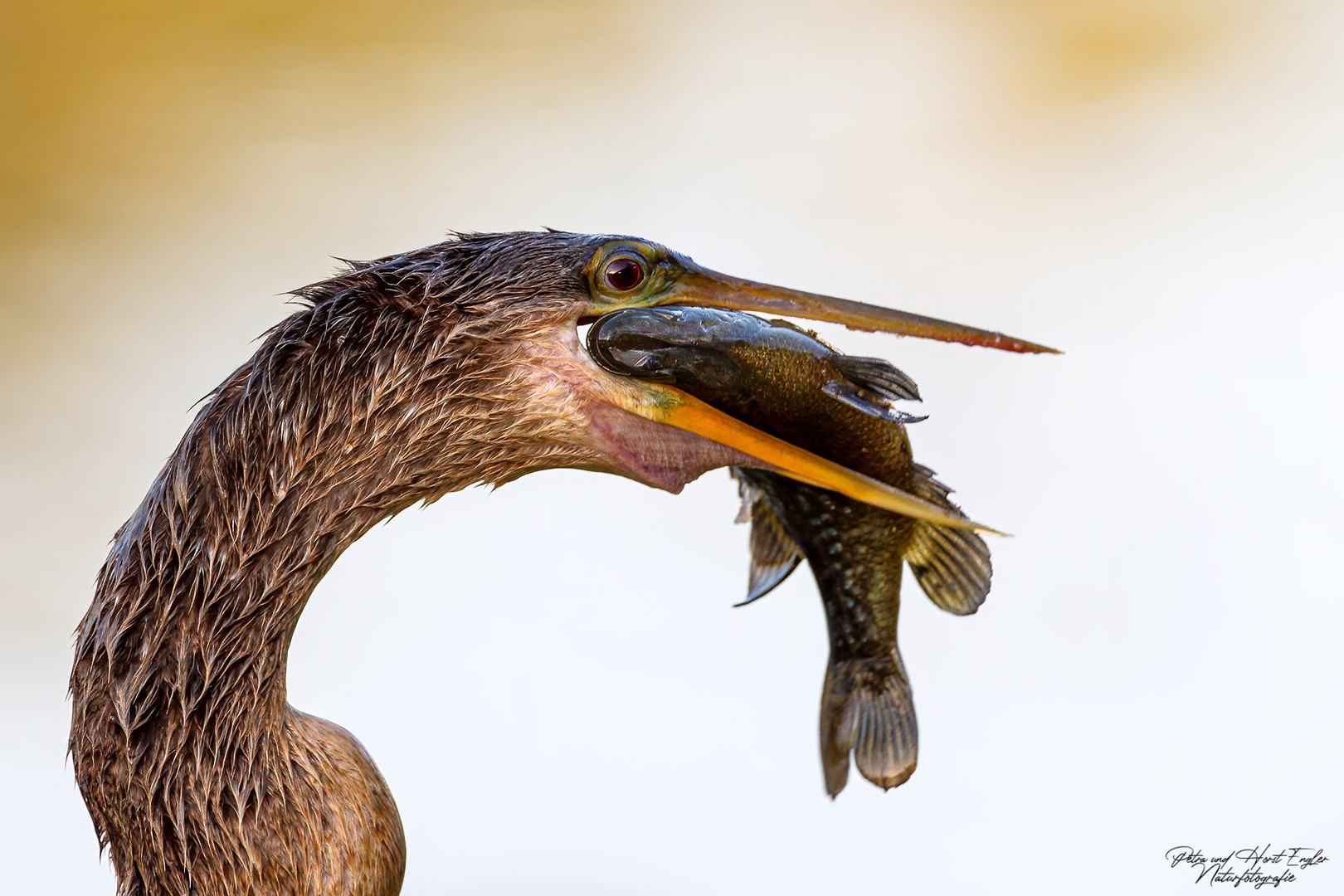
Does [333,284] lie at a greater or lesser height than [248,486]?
greater

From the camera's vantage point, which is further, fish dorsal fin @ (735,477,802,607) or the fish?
fish dorsal fin @ (735,477,802,607)

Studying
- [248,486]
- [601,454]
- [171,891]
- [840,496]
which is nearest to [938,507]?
[840,496]

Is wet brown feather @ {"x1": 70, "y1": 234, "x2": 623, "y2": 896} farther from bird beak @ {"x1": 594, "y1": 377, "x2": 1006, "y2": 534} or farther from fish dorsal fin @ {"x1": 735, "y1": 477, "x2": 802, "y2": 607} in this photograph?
fish dorsal fin @ {"x1": 735, "y1": 477, "x2": 802, "y2": 607}

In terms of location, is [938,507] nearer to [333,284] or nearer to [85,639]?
[333,284]

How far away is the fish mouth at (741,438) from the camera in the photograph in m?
0.82

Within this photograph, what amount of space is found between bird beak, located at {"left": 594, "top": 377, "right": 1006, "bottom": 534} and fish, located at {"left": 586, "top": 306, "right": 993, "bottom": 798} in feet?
0.03

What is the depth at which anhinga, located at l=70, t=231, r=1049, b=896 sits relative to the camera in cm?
79

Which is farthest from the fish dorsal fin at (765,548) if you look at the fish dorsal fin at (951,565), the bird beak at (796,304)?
the bird beak at (796,304)

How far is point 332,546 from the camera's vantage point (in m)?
0.82

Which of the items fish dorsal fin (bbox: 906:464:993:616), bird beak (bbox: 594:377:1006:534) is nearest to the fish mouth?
bird beak (bbox: 594:377:1006:534)

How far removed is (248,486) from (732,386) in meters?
0.32

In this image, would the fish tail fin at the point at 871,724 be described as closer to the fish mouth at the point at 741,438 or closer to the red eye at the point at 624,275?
the fish mouth at the point at 741,438

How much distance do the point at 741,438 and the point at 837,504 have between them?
5.9 inches

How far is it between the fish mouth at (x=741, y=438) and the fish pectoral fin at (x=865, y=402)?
4cm
